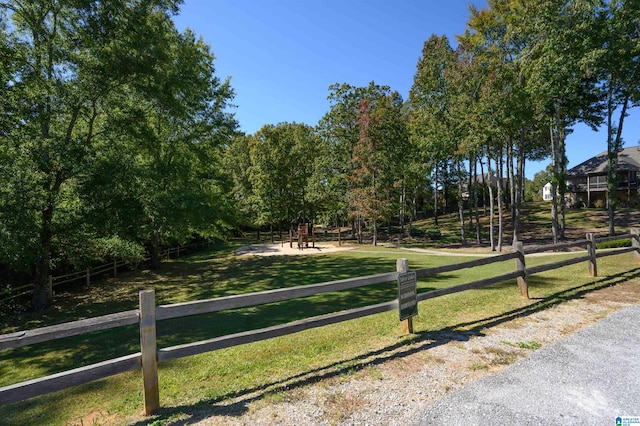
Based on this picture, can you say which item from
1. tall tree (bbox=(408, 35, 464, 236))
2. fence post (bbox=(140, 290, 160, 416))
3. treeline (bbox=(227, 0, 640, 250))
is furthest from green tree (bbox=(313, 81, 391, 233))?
fence post (bbox=(140, 290, 160, 416))

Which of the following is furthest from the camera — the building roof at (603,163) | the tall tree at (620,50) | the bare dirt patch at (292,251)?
the building roof at (603,163)

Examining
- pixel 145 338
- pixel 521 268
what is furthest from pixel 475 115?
pixel 145 338

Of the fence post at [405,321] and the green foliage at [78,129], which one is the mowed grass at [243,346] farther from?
the green foliage at [78,129]

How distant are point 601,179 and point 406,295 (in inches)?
1836

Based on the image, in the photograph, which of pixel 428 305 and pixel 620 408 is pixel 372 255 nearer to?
pixel 428 305

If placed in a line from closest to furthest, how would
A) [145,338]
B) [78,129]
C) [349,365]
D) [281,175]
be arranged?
1. [145,338]
2. [349,365]
3. [78,129]
4. [281,175]

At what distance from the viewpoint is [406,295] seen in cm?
507

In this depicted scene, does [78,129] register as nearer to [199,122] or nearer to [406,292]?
[199,122]

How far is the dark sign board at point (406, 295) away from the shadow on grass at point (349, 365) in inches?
16.1

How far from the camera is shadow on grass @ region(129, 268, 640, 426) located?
3.21 metres

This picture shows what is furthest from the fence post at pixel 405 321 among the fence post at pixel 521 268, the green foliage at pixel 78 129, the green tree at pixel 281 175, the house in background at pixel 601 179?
the house in background at pixel 601 179

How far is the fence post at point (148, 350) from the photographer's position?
322cm

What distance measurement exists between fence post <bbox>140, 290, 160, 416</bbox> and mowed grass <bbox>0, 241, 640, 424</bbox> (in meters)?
0.17

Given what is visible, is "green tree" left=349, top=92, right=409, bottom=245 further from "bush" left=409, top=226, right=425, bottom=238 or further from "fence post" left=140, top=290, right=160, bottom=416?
"fence post" left=140, top=290, right=160, bottom=416
